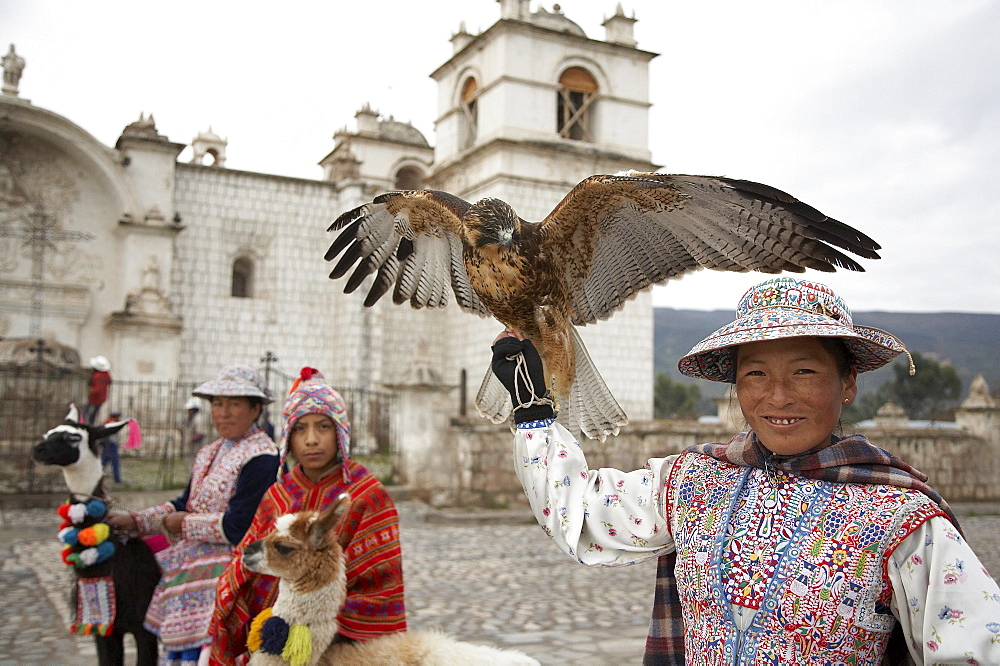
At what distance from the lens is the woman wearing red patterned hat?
10.8 ft

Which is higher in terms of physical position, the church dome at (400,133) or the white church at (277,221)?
the church dome at (400,133)

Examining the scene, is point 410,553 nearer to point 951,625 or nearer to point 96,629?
point 96,629

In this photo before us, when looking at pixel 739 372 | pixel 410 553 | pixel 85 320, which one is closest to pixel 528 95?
pixel 85 320

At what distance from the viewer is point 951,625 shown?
4.92 feet

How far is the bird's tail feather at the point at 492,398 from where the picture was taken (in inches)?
110

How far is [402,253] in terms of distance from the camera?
11.1ft

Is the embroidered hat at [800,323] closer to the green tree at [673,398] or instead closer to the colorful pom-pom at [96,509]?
the colorful pom-pom at [96,509]

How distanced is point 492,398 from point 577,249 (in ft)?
2.12

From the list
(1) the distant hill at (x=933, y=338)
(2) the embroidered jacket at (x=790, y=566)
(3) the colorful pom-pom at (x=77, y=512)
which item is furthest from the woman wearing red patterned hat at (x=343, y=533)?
(1) the distant hill at (x=933, y=338)

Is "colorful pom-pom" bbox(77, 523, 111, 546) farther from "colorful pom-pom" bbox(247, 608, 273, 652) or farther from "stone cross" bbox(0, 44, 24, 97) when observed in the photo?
"stone cross" bbox(0, 44, 24, 97)

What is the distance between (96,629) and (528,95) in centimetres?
2051

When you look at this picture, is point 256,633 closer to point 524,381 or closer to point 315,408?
point 315,408

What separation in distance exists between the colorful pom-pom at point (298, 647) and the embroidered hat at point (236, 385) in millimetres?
1383

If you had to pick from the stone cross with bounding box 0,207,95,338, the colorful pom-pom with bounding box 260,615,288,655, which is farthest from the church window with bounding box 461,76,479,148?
the colorful pom-pom with bounding box 260,615,288,655
